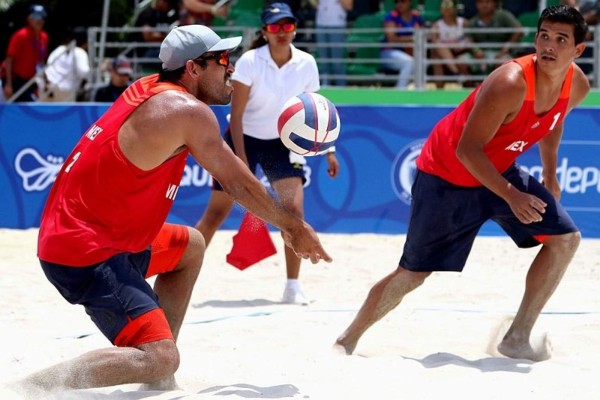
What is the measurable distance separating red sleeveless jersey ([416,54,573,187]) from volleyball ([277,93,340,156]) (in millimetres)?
579

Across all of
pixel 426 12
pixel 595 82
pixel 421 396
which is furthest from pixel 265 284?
pixel 426 12

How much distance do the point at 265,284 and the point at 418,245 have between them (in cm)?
263

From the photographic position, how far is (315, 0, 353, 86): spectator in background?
1188cm

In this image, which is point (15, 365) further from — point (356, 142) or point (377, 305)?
point (356, 142)

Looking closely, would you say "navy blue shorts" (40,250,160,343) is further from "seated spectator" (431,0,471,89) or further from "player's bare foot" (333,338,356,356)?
"seated spectator" (431,0,471,89)

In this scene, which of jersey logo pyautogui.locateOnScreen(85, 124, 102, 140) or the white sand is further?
the white sand

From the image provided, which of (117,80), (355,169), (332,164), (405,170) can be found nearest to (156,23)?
(117,80)

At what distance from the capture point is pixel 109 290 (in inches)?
150

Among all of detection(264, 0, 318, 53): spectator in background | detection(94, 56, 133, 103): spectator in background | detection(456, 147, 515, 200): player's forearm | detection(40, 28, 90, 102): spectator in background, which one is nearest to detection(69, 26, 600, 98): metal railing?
detection(264, 0, 318, 53): spectator in background

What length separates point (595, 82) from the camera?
10945 mm

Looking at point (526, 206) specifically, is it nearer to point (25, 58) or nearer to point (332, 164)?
point (332, 164)

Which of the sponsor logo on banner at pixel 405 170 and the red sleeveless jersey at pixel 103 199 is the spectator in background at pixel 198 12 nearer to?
the sponsor logo on banner at pixel 405 170

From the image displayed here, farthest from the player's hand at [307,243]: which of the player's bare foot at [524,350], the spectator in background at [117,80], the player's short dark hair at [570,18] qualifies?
the spectator in background at [117,80]

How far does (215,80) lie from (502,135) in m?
1.45
